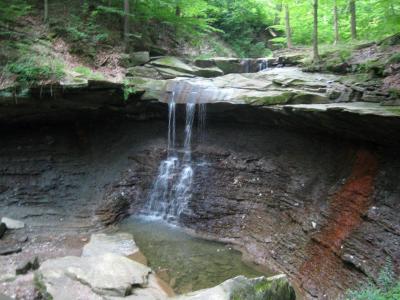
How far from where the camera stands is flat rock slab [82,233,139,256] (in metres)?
8.33

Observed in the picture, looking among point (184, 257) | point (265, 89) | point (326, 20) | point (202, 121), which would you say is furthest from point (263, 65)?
point (184, 257)

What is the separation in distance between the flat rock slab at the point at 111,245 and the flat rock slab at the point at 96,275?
1063mm

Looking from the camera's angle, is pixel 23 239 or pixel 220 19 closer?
pixel 23 239

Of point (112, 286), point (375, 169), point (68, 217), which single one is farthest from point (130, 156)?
point (375, 169)

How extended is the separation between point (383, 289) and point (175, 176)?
6607 mm

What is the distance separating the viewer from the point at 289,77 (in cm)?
1141

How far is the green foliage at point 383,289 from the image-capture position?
225 inches

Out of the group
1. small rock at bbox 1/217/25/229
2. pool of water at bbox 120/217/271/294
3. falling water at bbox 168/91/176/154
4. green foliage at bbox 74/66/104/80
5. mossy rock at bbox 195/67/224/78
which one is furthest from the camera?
mossy rock at bbox 195/67/224/78

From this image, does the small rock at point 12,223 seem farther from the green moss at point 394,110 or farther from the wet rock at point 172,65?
the green moss at point 394,110

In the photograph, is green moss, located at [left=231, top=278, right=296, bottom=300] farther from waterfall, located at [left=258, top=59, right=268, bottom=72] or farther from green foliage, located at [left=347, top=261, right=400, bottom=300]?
waterfall, located at [left=258, top=59, right=268, bottom=72]

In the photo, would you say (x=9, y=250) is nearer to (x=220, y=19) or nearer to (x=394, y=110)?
(x=394, y=110)

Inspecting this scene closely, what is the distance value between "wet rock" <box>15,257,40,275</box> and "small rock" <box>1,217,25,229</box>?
2.56 metres

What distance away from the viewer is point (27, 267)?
7.02 meters

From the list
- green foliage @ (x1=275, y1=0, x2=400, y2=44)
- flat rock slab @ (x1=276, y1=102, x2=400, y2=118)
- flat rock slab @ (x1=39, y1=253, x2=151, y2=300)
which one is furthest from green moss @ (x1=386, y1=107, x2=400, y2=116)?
green foliage @ (x1=275, y1=0, x2=400, y2=44)
